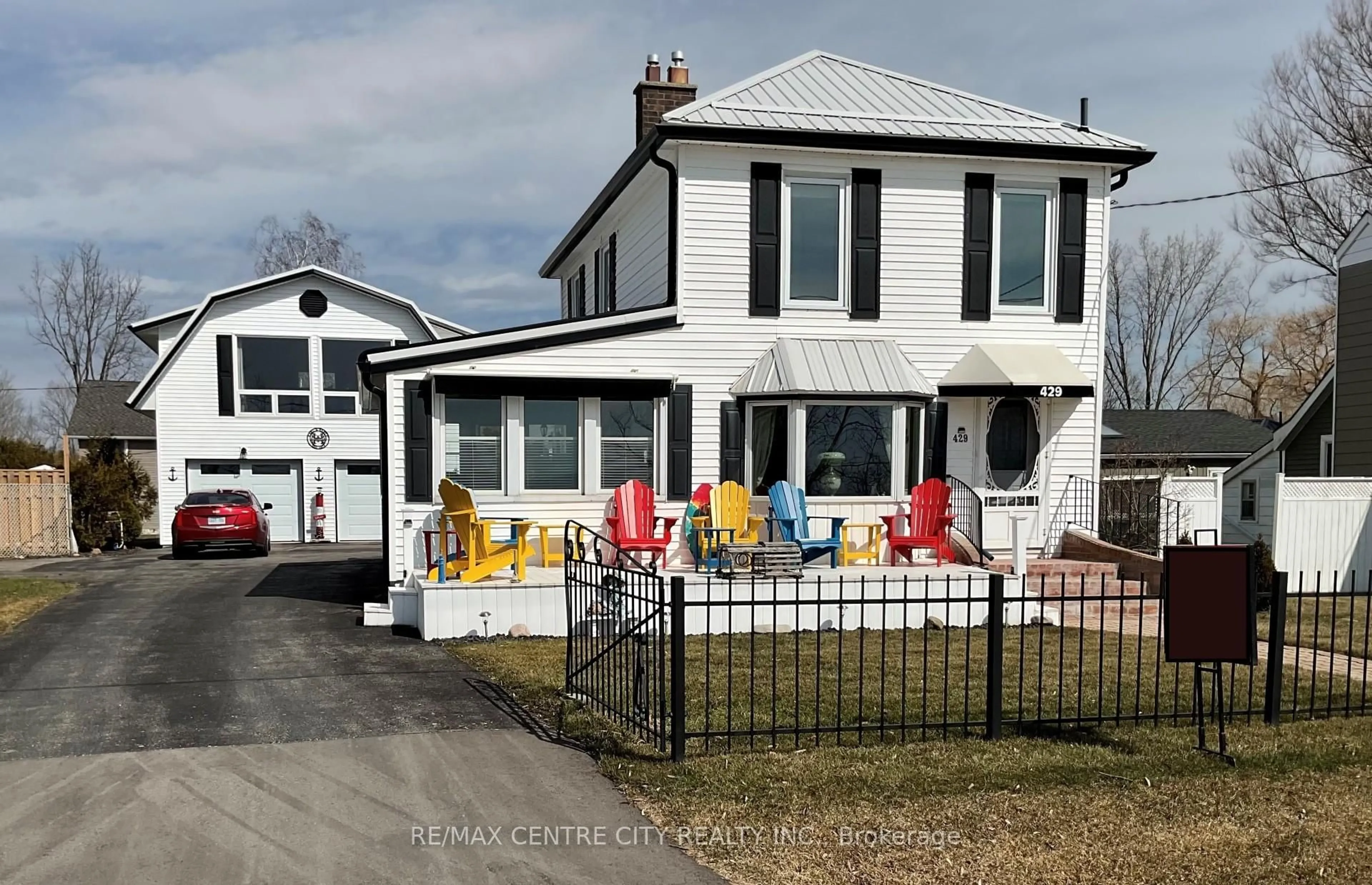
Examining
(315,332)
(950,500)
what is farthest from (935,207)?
(315,332)

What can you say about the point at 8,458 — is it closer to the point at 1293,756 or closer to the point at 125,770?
the point at 125,770

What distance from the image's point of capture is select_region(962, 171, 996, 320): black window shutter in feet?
46.7

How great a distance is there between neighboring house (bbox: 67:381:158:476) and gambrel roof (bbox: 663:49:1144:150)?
→ 21.1 m

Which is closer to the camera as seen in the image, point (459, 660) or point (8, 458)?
point (459, 660)

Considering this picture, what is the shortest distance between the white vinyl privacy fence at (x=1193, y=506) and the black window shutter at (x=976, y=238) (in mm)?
3766

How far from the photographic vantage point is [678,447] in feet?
44.3

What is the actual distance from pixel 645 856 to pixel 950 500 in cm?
995

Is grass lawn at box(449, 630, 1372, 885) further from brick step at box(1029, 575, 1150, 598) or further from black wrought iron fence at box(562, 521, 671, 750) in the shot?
brick step at box(1029, 575, 1150, 598)

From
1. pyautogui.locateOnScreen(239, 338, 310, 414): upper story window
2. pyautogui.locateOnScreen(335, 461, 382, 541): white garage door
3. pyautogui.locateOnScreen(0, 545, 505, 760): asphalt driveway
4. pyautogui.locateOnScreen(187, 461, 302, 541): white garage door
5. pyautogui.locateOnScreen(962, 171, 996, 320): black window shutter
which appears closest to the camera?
pyautogui.locateOnScreen(0, 545, 505, 760): asphalt driveway

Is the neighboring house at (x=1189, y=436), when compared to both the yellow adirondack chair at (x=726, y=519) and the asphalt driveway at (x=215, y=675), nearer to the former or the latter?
the yellow adirondack chair at (x=726, y=519)

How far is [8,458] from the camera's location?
85.9 ft

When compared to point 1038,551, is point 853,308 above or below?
above

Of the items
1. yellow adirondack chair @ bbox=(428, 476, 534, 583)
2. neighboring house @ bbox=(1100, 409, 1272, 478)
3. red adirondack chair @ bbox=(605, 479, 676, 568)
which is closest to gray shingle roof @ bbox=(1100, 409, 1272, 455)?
neighboring house @ bbox=(1100, 409, 1272, 478)

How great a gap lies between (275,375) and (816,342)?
16439mm
